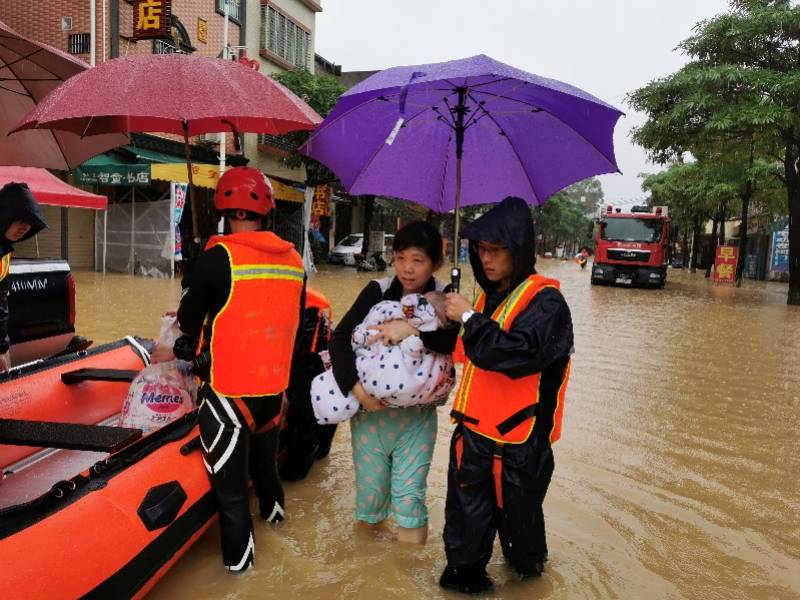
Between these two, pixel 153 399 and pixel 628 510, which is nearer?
pixel 153 399

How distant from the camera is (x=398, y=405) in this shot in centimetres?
276

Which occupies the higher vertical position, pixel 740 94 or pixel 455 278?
pixel 740 94

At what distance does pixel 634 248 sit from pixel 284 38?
1406 centimetres

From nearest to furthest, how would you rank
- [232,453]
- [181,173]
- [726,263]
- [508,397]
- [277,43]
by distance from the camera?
[508,397], [232,453], [181,173], [277,43], [726,263]

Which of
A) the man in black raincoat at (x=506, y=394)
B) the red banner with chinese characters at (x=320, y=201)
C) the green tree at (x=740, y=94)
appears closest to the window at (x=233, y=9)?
the red banner with chinese characters at (x=320, y=201)

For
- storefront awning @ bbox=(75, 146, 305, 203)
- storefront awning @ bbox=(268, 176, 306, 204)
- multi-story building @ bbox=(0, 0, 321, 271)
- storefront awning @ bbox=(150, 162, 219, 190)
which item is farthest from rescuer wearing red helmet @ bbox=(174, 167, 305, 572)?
storefront awning @ bbox=(268, 176, 306, 204)

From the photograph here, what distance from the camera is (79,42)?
623 inches

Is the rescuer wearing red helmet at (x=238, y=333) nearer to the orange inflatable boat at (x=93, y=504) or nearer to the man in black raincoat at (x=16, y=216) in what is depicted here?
the orange inflatable boat at (x=93, y=504)

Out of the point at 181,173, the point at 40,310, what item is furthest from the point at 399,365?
the point at 181,173

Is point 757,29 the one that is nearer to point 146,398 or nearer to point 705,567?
point 705,567

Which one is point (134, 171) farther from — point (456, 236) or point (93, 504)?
point (93, 504)

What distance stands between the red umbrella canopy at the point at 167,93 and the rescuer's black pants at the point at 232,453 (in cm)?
117

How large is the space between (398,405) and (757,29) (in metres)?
17.8

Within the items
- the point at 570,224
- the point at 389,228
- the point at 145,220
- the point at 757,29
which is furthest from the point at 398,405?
the point at 570,224
